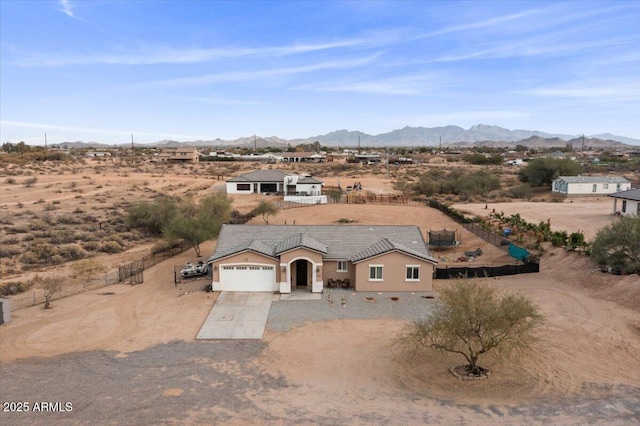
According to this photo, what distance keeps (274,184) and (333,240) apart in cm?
4095

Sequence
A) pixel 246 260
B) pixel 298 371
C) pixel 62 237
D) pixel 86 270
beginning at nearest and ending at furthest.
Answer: pixel 298 371 → pixel 246 260 → pixel 86 270 → pixel 62 237

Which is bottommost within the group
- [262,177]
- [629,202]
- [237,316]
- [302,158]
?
[237,316]

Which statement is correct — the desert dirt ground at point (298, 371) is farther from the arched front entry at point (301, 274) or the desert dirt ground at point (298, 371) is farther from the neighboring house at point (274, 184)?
the neighboring house at point (274, 184)

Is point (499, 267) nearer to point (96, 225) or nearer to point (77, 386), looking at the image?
point (77, 386)

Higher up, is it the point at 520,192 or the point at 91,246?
the point at 520,192

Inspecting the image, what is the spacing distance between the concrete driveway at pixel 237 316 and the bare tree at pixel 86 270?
30.7 ft

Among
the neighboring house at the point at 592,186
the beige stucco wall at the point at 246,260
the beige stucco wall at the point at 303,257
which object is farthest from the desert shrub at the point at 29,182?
the neighboring house at the point at 592,186

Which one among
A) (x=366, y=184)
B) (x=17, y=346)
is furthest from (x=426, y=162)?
(x=17, y=346)

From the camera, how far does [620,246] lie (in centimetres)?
2994

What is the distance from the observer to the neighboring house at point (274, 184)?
215 feet

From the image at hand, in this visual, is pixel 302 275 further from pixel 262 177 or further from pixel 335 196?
Answer: pixel 262 177

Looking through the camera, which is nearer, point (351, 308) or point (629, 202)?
point (351, 308)

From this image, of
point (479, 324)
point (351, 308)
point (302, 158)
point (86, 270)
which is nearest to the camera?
point (479, 324)

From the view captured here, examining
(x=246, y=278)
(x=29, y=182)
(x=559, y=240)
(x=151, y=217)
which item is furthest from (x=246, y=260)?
(x=29, y=182)
